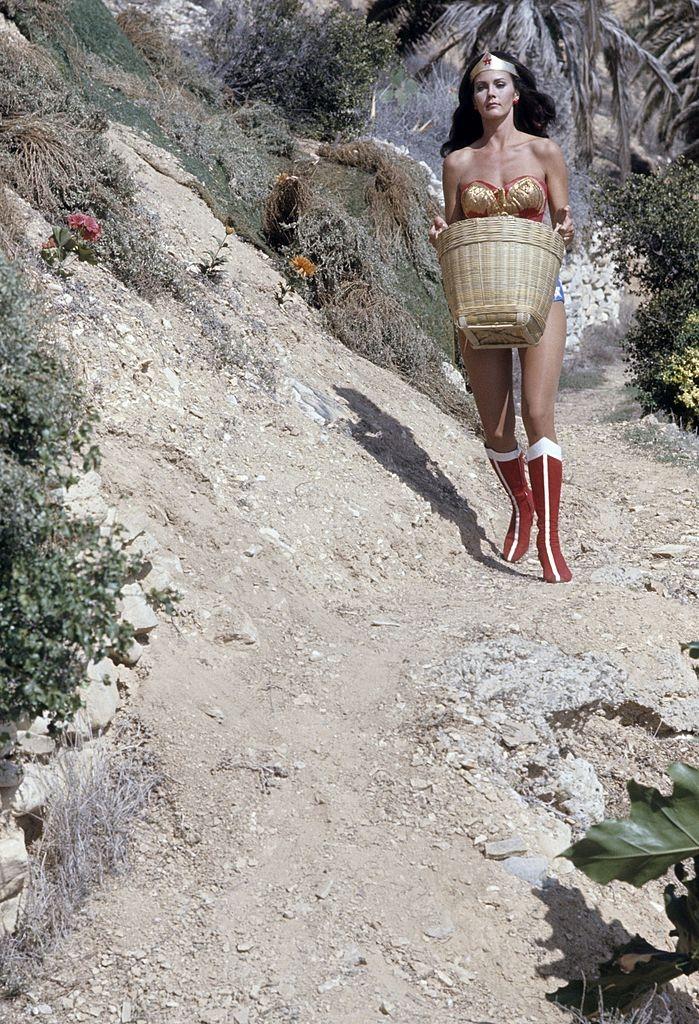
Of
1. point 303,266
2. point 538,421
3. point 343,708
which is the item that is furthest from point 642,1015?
point 303,266

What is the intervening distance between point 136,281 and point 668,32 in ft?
63.3

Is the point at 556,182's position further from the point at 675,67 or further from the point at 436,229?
the point at 675,67

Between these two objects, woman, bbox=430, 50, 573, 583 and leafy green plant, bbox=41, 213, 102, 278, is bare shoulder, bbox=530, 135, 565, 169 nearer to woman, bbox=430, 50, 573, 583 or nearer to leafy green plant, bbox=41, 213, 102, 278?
woman, bbox=430, 50, 573, 583

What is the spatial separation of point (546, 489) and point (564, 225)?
118 centimetres

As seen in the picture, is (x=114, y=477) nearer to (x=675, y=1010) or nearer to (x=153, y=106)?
(x=675, y=1010)

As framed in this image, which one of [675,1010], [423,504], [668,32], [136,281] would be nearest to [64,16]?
[136,281]

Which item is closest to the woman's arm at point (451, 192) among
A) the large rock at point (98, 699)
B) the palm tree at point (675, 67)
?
the large rock at point (98, 699)

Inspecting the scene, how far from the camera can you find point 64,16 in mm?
7461

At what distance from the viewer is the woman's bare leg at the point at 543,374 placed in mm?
4949

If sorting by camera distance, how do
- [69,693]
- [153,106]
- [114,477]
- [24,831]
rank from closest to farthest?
[69,693], [24,831], [114,477], [153,106]

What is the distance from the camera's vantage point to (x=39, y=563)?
277cm

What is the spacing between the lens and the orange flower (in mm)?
6844

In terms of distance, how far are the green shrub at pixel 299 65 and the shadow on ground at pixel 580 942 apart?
8.32 m

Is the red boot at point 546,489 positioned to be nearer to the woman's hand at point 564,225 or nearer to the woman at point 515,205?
the woman at point 515,205
